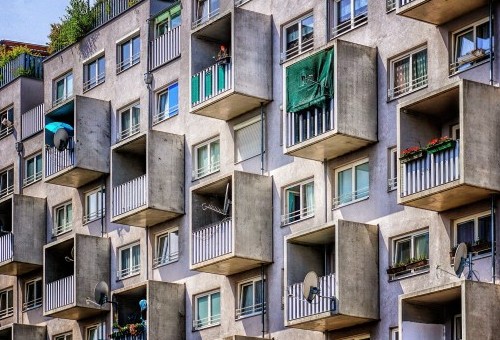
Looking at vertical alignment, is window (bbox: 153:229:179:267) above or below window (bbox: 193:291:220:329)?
above

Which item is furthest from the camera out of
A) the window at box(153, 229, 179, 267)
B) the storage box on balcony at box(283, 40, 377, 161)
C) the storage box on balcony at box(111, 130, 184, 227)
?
the window at box(153, 229, 179, 267)

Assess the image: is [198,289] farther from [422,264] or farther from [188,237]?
[422,264]

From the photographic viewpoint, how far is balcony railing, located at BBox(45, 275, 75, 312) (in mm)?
65688

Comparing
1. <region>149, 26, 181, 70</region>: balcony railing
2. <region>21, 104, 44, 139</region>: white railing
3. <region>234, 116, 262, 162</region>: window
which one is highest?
<region>149, 26, 181, 70</region>: balcony railing

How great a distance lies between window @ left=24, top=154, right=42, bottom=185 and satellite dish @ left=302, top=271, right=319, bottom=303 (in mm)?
22351

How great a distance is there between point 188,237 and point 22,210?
11644 mm

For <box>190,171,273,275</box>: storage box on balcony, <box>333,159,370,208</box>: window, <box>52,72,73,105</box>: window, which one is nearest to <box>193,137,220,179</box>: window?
<box>190,171,273,275</box>: storage box on balcony

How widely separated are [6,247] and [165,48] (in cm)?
1153

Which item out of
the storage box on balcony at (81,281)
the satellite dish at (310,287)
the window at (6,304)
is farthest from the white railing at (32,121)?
the satellite dish at (310,287)

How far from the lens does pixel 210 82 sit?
58.7 meters

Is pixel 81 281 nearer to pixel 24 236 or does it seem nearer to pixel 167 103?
pixel 24 236

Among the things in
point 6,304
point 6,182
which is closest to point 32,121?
point 6,182

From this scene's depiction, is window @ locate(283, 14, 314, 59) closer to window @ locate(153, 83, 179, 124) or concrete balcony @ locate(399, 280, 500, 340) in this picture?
window @ locate(153, 83, 179, 124)

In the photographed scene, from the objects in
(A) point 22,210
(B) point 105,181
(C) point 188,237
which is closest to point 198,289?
(C) point 188,237
